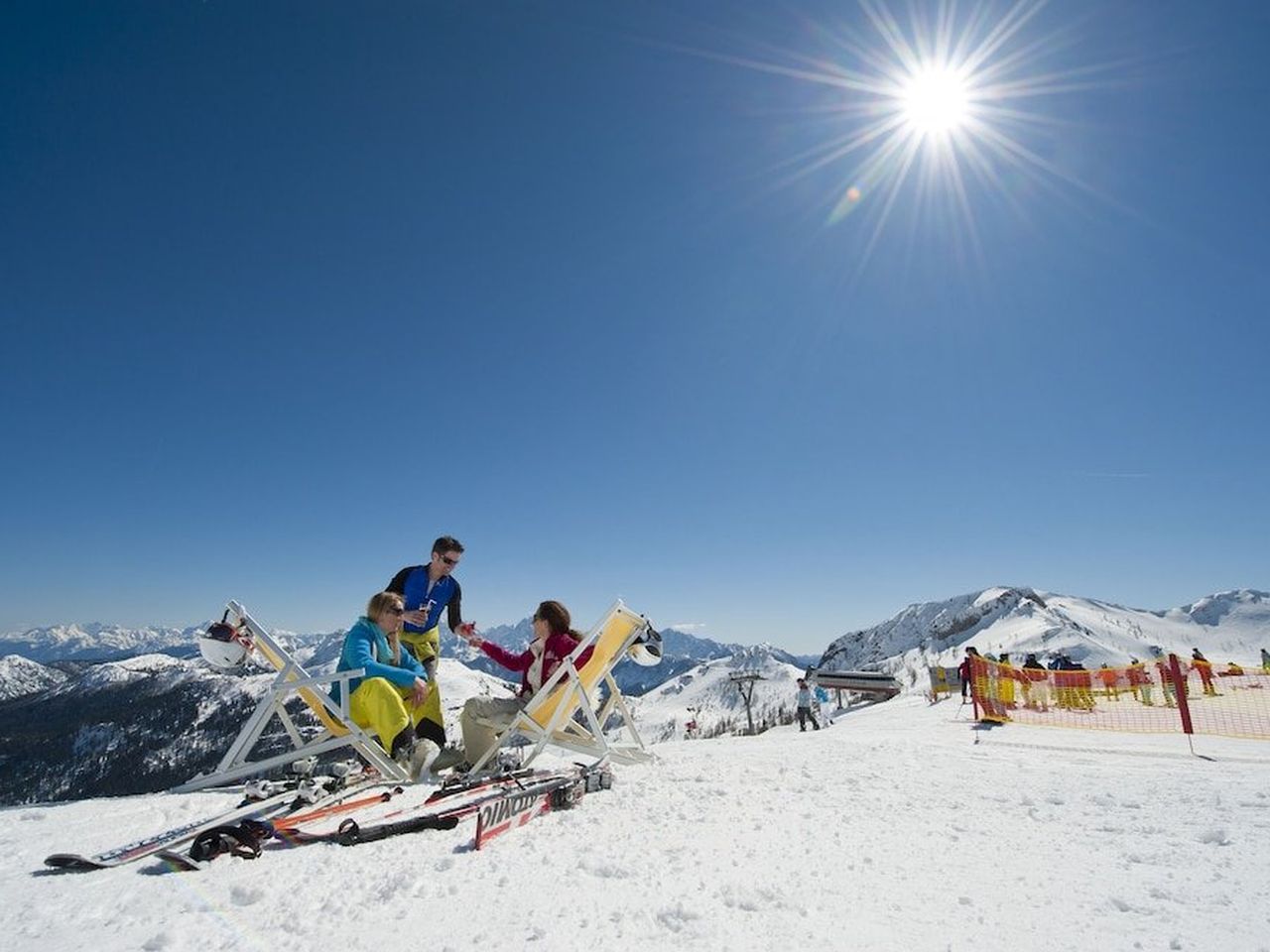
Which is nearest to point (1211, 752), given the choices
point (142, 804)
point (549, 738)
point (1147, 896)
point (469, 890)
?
point (1147, 896)

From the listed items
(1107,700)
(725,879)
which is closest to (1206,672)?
(1107,700)

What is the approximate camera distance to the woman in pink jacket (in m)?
7.04

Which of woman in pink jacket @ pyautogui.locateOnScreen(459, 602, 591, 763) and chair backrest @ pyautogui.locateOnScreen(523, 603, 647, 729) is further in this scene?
woman in pink jacket @ pyautogui.locateOnScreen(459, 602, 591, 763)

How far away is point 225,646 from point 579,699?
378 centimetres

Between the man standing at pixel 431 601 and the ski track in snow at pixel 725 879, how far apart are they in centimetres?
252

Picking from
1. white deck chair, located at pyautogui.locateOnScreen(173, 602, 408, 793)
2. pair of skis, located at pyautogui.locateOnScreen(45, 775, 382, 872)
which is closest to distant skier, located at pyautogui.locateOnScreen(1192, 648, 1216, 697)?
white deck chair, located at pyautogui.locateOnScreen(173, 602, 408, 793)

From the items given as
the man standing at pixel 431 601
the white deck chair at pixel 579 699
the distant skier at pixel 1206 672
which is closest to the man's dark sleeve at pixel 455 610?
the man standing at pixel 431 601

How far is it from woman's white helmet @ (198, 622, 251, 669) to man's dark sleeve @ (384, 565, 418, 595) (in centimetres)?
182

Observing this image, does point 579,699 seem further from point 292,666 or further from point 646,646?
point 292,666

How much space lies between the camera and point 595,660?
709 cm

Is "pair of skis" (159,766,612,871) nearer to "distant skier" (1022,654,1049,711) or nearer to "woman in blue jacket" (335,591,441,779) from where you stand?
"woman in blue jacket" (335,591,441,779)

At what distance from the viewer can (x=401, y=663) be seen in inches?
267

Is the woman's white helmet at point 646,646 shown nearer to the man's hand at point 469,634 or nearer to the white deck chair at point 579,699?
the white deck chair at point 579,699

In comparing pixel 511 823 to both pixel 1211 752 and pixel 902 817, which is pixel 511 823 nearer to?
pixel 902 817
